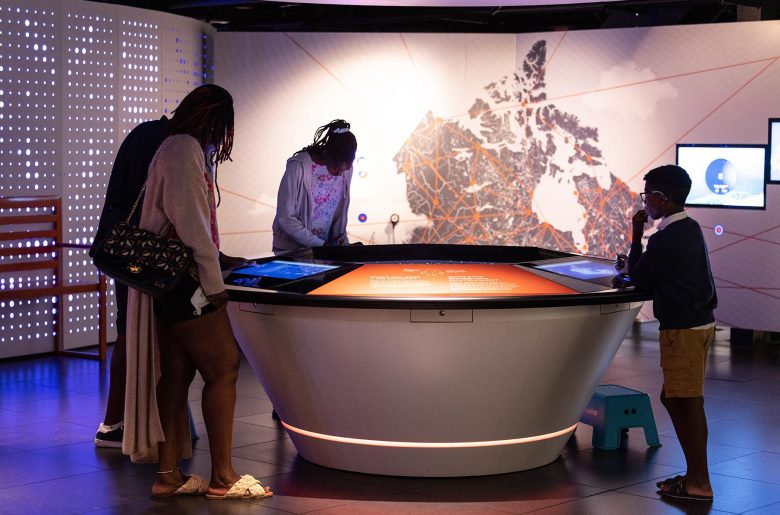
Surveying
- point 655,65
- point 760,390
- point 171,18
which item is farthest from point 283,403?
point 655,65

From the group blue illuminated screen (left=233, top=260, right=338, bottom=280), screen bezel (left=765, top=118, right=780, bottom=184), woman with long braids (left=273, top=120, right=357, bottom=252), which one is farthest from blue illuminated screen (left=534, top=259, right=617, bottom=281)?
screen bezel (left=765, top=118, right=780, bottom=184)

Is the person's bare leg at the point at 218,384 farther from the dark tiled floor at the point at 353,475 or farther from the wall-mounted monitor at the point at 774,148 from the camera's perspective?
the wall-mounted monitor at the point at 774,148

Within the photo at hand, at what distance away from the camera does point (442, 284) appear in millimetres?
4707

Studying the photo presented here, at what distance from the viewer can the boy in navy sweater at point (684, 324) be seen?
4.75 m

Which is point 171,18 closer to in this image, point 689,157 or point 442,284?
point 689,157

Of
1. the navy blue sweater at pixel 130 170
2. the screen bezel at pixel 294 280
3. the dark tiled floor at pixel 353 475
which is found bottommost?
the dark tiled floor at pixel 353 475

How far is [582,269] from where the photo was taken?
5297 millimetres

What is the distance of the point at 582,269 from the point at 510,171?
17.5 ft

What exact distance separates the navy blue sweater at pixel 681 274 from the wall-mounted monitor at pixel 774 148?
4.59 meters

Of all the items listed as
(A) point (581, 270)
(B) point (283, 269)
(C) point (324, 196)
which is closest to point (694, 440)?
(A) point (581, 270)

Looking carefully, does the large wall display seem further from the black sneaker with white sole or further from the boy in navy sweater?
the boy in navy sweater

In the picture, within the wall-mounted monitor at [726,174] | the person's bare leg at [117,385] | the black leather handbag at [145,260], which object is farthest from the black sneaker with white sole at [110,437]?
the wall-mounted monitor at [726,174]

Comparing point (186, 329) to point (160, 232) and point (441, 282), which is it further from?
point (441, 282)

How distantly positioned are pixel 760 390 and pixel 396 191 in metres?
4.23
